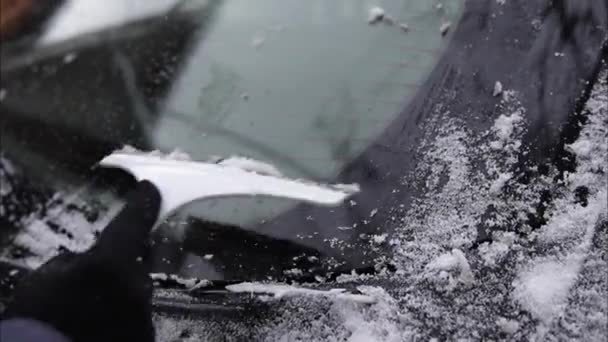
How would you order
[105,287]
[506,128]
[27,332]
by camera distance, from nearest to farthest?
[27,332], [506,128], [105,287]

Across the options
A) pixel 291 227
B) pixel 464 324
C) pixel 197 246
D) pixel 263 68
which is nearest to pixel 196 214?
pixel 197 246

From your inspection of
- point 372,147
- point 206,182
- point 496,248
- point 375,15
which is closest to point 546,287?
point 496,248

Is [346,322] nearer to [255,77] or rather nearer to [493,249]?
[493,249]

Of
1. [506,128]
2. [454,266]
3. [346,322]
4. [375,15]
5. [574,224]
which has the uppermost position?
[375,15]

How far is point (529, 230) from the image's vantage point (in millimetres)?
1203

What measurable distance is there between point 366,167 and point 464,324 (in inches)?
15.9

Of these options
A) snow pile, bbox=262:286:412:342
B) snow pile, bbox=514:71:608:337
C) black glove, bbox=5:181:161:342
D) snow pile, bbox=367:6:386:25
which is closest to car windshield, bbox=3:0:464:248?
snow pile, bbox=367:6:386:25

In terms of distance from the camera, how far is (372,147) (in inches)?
49.1

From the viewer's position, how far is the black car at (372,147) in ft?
3.90

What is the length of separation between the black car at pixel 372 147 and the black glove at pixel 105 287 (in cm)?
6

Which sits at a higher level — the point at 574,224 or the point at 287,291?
the point at 574,224

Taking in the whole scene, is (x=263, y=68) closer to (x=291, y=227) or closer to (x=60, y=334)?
(x=291, y=227)

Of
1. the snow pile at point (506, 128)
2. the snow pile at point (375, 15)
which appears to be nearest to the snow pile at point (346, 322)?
the snow pile at point (506, 128)

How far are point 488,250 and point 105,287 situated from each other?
88 cm
